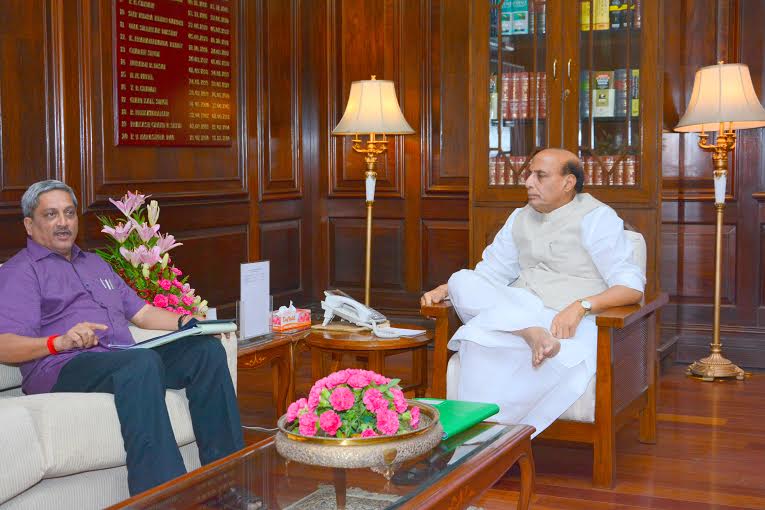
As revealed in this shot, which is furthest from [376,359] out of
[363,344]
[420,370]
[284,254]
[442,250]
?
[284,254]

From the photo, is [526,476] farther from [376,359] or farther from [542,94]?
[542,94]

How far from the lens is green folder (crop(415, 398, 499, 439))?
8.52ft

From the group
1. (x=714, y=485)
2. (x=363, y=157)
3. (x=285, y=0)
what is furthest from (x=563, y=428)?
(x=285, y=0)

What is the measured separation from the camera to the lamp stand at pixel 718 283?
16.7 feet

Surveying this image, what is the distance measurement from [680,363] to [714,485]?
2.19 meters

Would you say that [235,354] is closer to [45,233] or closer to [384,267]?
[45,233]

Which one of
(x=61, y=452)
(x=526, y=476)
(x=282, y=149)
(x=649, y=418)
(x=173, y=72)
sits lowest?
(x=649, y=418)

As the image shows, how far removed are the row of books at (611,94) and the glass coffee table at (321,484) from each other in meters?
2.70

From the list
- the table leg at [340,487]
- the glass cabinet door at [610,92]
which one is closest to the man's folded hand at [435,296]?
the glass cabinet door at [610,92]

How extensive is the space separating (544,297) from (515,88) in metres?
1.55

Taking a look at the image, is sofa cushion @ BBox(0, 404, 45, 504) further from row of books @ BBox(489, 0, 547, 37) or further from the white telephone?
row of books @ BBox(489, 0, 547, 37)

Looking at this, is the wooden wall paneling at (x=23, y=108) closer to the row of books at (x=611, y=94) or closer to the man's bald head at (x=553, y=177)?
the man's bald head at (x=553, y=177)

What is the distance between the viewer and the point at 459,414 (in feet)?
8.84

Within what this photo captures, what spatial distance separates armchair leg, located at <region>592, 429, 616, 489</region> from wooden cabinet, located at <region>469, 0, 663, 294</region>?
129 cm
